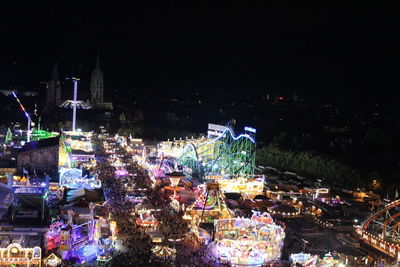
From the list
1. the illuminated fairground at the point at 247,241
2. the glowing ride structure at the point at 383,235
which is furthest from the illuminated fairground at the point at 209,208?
the glowing ride structure at the point at 383,235

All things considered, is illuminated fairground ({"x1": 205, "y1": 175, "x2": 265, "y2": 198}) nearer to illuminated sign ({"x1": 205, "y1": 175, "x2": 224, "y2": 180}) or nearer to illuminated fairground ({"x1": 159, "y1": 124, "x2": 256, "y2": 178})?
illuminated sign ({"x1": 205, "y1": 175, "x2": 224, "y2": 180})

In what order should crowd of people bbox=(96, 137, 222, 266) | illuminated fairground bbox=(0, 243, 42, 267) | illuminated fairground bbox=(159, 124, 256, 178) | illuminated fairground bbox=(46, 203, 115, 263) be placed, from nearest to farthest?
illuminated fairground bbox=(0, 243, 42, 267)
illuminated fairground bbox=(46, 203, 115, 263)
crowd of people bbox=(96, 137, 222, 266)
illuminated fairground bbox=(159, 124, 256, 178)

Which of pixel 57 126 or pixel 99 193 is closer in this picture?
pixel 99 193

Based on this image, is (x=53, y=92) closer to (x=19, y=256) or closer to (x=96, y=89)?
(x=96, y=89)

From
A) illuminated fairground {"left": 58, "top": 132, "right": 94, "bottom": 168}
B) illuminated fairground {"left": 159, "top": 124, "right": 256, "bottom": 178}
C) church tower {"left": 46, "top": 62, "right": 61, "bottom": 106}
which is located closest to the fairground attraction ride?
illuminated fairground {"left": 159, "top": 124, "right": 256, "bottom": 178}

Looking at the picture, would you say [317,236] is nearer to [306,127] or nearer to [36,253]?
[36,253]

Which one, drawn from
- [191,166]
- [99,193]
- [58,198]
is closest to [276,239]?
[99,193]

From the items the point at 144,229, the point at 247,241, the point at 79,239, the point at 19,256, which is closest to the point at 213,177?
the point at 144,229
